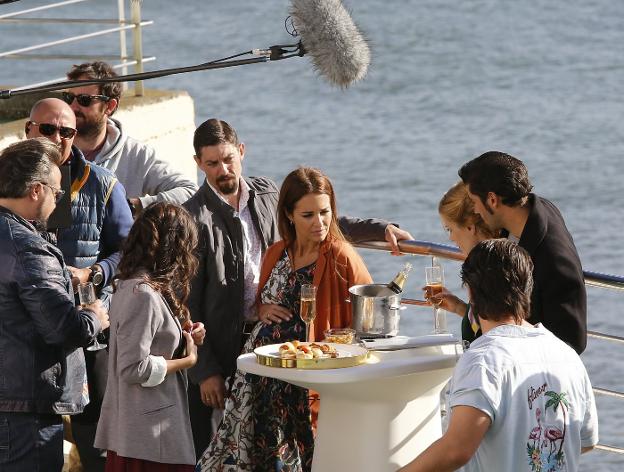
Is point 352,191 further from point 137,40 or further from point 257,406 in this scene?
point 257,406

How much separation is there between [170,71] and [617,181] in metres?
19.1

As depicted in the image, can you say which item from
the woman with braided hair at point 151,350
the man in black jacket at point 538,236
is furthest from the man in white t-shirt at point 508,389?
the woman with braided hair at point 151,350

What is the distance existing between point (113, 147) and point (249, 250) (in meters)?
1.02

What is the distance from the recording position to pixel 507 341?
11.2 ft

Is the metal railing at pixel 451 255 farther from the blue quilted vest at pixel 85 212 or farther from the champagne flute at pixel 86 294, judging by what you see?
the champagne flute at pixel 86 294

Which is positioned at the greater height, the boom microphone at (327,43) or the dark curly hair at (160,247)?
the boom microphone at (327,43)

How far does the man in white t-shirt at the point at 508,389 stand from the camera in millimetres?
3352

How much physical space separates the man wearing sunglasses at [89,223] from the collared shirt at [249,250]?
1.32 feet

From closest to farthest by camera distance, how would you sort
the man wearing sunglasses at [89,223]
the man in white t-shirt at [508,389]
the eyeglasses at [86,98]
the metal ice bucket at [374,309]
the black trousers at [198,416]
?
the man in white t-shirt at [508,389], the metal ice bucket at [374,309], the man wearing sunglasses at [89,223], the black trousers at [198,416], the eyeglasses at [86,98]

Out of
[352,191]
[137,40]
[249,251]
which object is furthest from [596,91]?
[249,251]

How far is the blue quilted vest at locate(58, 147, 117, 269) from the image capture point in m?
4.91

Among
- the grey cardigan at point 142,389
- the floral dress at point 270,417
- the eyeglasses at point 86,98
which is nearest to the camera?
the grey cardigan at point 142,389

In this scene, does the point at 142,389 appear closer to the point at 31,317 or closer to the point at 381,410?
the point at 31,317

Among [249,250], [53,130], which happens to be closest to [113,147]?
[53,130]
